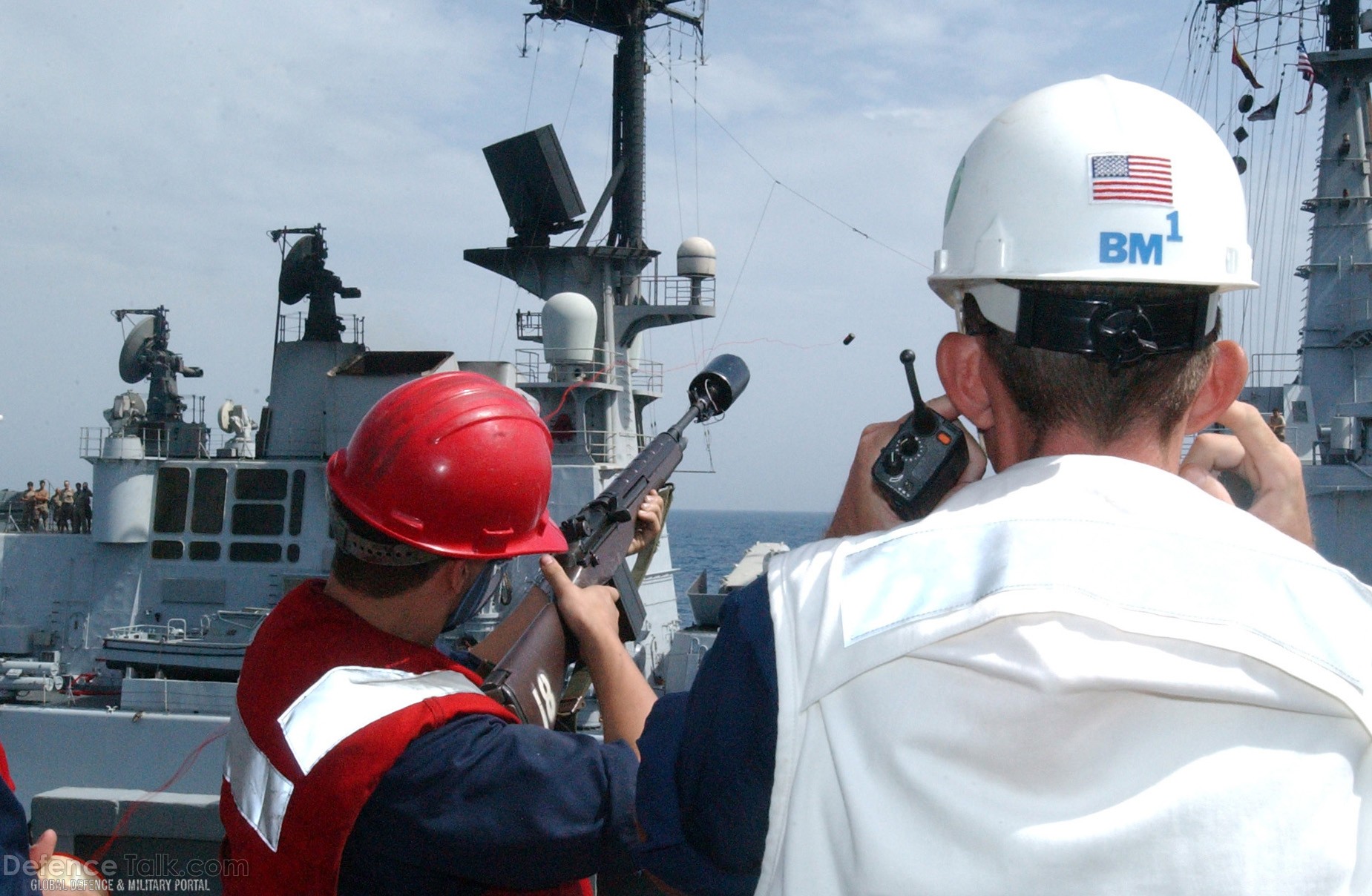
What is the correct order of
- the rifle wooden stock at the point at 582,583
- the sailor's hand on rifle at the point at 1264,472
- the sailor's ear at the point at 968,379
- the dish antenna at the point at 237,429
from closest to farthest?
the sailor's ear at the point at 968,379
the sailor's hand on rifle at the point at 1264,472
the rifle wooden stock at the point at 582,583
the dish antenna at the point at 237,429

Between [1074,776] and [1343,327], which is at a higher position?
[1343,327]

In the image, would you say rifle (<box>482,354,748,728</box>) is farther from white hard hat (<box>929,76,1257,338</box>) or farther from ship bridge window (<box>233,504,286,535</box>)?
ship bridge window (<box>233,504,286,535</box>)

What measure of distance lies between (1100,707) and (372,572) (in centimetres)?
155

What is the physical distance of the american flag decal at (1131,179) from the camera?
3.98ft

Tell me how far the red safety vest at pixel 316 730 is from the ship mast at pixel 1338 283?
16.5m

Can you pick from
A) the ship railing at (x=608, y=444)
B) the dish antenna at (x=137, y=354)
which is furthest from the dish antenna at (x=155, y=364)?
the ship railing at (x=608, y=444)

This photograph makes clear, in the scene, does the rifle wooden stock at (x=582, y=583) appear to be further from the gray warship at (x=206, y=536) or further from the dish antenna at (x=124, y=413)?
the dish antenna at (x=124, y=413)

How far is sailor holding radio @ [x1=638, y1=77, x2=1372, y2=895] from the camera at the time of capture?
2.92ft

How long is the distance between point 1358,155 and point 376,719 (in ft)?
61.7

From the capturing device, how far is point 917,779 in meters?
0.94

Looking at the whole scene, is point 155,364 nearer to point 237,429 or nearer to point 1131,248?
point 237,429

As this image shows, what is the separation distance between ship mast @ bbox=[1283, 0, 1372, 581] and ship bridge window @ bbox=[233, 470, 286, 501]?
15.1 m

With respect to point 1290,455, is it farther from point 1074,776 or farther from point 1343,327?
point 1343,327

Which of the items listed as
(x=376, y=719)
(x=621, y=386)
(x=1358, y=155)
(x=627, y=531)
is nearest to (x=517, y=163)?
(x=621, y=386)
